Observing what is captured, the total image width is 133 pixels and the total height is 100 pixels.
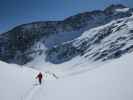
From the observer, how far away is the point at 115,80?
12539mm

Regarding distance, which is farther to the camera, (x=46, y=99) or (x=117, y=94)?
(x=46, y=99)

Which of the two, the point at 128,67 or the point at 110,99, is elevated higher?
the point at 128,67

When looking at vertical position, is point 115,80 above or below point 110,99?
above

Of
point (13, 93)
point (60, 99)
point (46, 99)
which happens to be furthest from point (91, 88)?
point (13, 93)

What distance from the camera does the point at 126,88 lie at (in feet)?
35.2

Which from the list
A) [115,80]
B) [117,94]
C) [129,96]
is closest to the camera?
[129,96]

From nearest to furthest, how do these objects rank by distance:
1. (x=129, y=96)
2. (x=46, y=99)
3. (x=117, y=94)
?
(x=129, y=96) → (x=117, y=94) → (x=46, y=99)

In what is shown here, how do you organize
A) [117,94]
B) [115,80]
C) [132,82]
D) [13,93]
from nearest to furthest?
[117,94] → [132,82] → [115,80] → [13,93]

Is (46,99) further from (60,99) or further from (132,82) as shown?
(132,82)

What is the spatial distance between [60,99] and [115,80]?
2.88m

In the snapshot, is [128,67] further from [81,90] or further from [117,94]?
[117,94]

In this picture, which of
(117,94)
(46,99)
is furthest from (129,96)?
(46,99)

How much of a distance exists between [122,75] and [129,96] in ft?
10.2

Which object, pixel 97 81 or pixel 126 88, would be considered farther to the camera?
pixel 97 81
